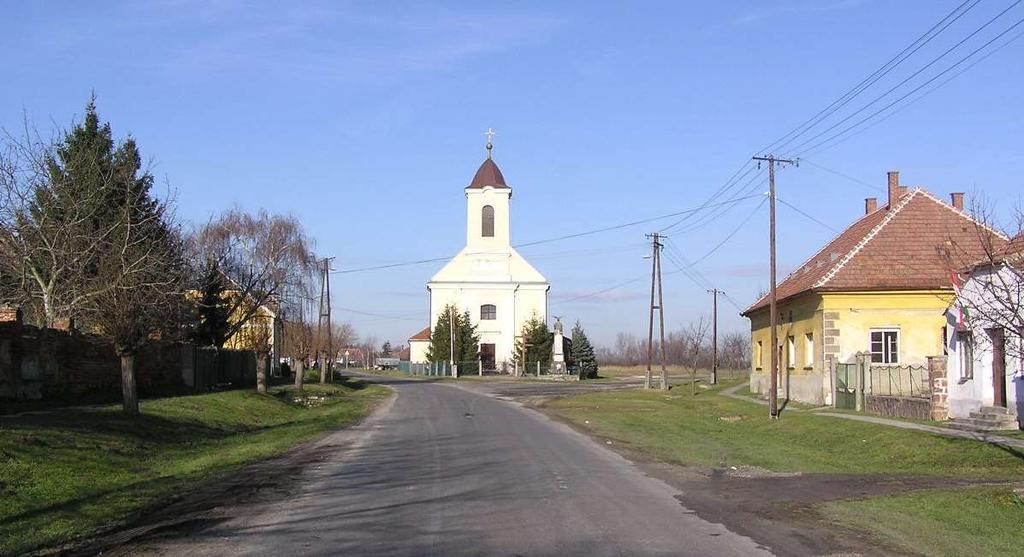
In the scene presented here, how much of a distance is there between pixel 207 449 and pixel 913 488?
14042mm

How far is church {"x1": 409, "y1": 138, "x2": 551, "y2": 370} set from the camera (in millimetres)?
86688

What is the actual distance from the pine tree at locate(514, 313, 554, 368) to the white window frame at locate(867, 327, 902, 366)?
51.6 meters

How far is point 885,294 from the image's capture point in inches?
1351

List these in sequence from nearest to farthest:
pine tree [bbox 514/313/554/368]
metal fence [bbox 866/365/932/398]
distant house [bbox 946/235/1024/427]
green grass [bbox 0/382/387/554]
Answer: green grass [bbox 0/382/387/554] < distant house [bbox 946/235/1024/427] < metal fence [bbox 866/365/932/398] < pine tree [bbox 514/313/554/368]

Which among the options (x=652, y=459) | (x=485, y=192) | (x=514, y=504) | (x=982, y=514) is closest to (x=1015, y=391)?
(x=652, y=459)

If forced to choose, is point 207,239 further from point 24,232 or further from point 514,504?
point 514,504

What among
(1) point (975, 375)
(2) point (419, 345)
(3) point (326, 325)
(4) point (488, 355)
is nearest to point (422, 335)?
(2) point (419, 345)

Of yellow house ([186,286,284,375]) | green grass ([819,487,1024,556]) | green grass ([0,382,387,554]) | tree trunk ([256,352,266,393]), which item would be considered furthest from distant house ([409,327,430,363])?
green grass ([819,487,1024,556])

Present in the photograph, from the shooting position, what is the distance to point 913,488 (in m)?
14.4

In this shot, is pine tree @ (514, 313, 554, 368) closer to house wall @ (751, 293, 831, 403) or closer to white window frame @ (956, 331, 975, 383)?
house wall @ (751, 293, 831, 403)

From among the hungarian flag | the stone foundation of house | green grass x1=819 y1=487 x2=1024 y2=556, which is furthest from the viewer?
the stone foundation of house

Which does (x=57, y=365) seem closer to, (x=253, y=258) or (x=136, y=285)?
(x=136, y=285)

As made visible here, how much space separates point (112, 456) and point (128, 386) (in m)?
5.84

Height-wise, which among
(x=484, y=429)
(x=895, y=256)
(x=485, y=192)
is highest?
(x=485, y=192)
